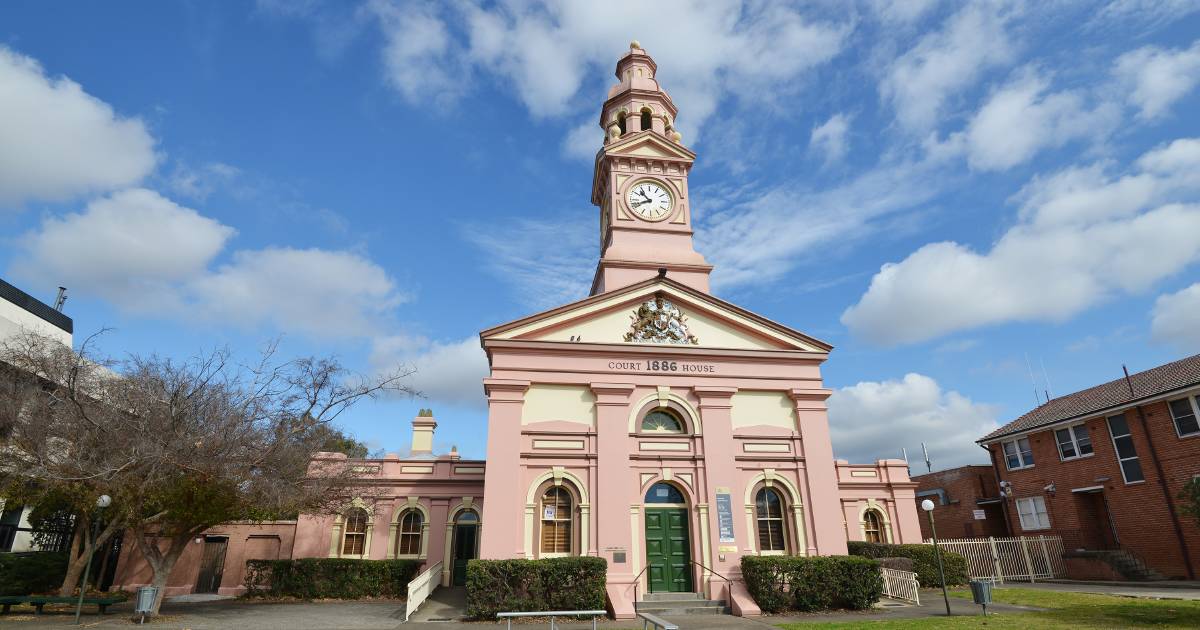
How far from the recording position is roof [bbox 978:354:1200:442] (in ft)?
74.8

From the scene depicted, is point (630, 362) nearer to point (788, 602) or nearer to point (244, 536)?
point (788, 602)

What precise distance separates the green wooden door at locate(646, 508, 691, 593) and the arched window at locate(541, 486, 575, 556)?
7.66 ft

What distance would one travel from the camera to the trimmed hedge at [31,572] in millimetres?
17703

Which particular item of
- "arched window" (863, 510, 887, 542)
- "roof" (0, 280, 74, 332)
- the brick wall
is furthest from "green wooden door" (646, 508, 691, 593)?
"roof" (0, 280, 74, 332)

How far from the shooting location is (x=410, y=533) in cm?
2191

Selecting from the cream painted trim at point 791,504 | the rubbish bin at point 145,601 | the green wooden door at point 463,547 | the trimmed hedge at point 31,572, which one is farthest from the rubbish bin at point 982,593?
the trimmed hedge at point 31,572

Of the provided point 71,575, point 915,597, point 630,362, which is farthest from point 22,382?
point 915,597

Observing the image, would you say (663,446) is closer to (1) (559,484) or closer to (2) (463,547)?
(1) (559,484)

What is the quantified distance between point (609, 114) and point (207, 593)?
78.3 feet

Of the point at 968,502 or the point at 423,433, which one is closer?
the point at 423,433

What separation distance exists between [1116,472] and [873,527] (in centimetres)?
970

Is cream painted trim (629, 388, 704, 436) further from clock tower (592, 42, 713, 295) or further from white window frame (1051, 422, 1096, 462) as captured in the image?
white window frame (1051, 422, 1096, 462)

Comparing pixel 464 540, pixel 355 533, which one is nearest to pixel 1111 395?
pixel 464 540

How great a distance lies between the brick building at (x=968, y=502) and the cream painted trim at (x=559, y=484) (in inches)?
843
